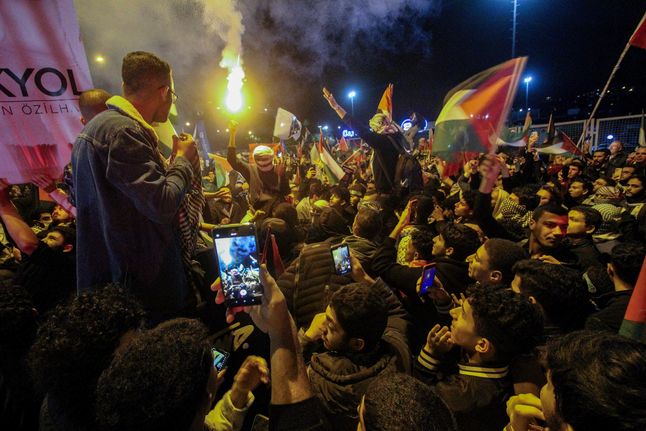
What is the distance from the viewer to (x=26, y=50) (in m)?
2.52

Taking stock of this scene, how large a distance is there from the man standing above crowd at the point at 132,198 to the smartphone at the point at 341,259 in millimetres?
1465

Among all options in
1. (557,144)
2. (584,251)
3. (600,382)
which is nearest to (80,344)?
(600,382)

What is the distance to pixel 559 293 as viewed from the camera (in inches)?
96.3

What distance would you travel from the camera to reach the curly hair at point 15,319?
1.92m

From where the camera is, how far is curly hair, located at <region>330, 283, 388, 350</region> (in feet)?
6.62

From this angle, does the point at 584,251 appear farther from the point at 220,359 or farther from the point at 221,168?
the point at 221,168

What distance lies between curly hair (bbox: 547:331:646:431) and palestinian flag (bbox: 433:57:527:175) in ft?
10.4

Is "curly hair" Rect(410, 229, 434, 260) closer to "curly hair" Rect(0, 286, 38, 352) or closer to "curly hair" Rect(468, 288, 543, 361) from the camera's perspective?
"curly hair" Rect(468, 288, 543, 361)

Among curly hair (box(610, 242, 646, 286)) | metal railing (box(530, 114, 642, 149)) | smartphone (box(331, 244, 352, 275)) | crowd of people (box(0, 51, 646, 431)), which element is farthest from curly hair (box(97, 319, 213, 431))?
metal railing (box(530, 114, 642, 149))

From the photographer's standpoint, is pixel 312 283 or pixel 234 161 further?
pixel 234 161

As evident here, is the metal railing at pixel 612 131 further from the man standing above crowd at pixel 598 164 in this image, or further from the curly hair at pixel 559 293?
the curly hair at pixel 559 293

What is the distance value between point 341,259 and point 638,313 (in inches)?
82.8

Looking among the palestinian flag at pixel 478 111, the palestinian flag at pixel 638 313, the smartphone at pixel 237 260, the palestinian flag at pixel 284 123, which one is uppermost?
the palestinian flag at pixel 284 123

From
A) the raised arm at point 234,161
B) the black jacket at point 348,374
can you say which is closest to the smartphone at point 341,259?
the black jacket at point 348,374
